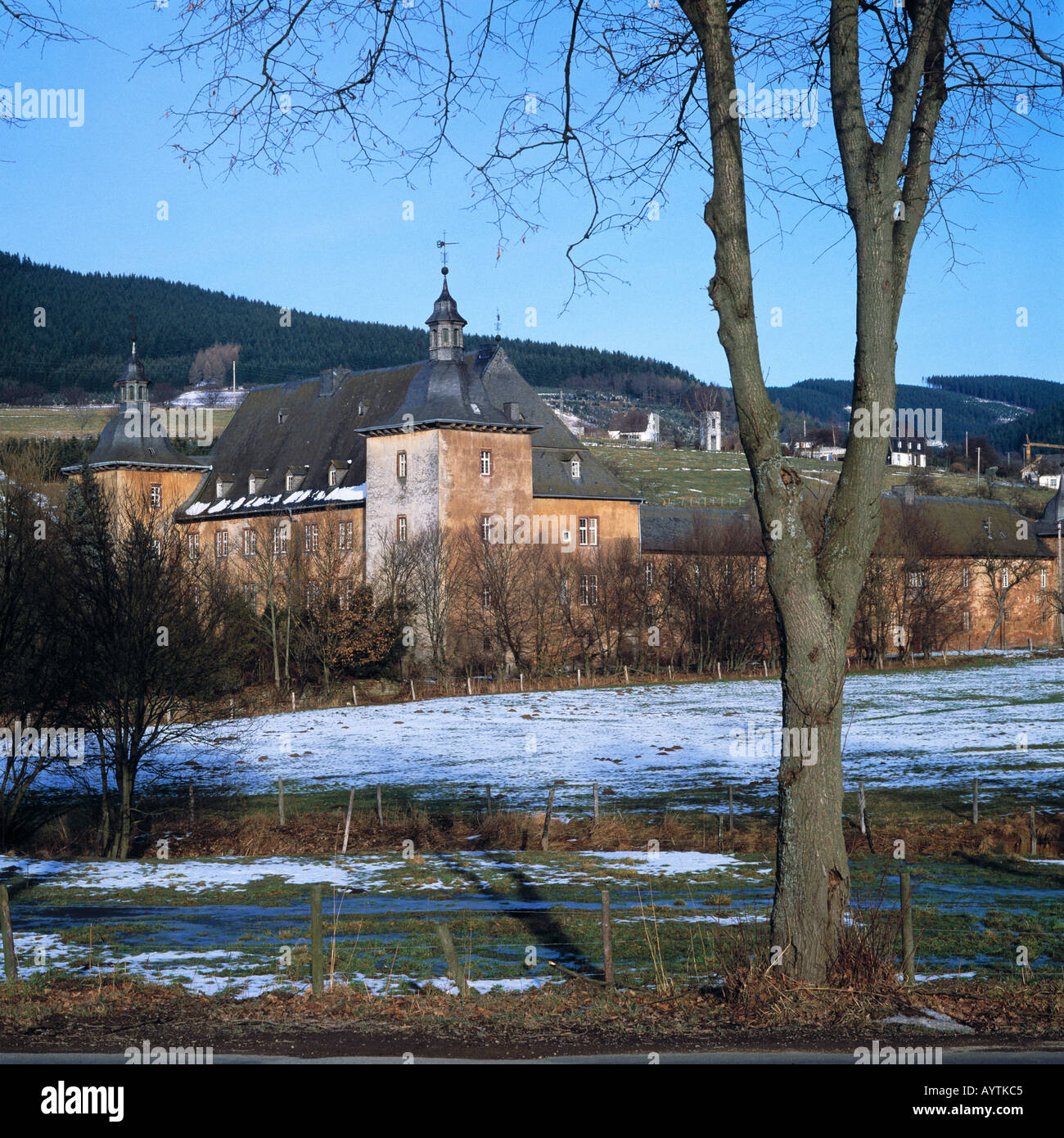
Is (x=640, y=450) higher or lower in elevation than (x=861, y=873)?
higher

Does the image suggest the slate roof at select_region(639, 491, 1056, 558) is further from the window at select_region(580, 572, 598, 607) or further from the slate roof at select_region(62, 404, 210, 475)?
the slate roof at select_region(62, 404, 210, 475)

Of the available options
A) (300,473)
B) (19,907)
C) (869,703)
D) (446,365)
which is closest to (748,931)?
(19,907)

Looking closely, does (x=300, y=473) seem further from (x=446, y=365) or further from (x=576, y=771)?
(x=576, y=771)

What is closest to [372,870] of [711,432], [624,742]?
[624,742]

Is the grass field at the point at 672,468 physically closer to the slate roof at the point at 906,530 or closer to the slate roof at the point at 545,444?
the slate roof at the point at 906,530

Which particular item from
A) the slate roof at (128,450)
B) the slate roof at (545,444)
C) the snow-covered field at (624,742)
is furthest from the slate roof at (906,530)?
the slate roof at (128,450)

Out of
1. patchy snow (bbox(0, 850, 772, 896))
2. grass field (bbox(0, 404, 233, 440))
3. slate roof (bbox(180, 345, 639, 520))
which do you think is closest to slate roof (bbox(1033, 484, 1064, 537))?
slate roof (bbox(180, 345, 639, 520))

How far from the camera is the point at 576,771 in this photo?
36.0 meters

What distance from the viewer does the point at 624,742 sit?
135 feet

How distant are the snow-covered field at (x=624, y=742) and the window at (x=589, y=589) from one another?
25.7 ft

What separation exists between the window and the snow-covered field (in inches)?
309

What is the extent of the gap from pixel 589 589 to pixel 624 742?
2199 cm

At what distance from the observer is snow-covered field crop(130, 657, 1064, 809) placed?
112 ft
